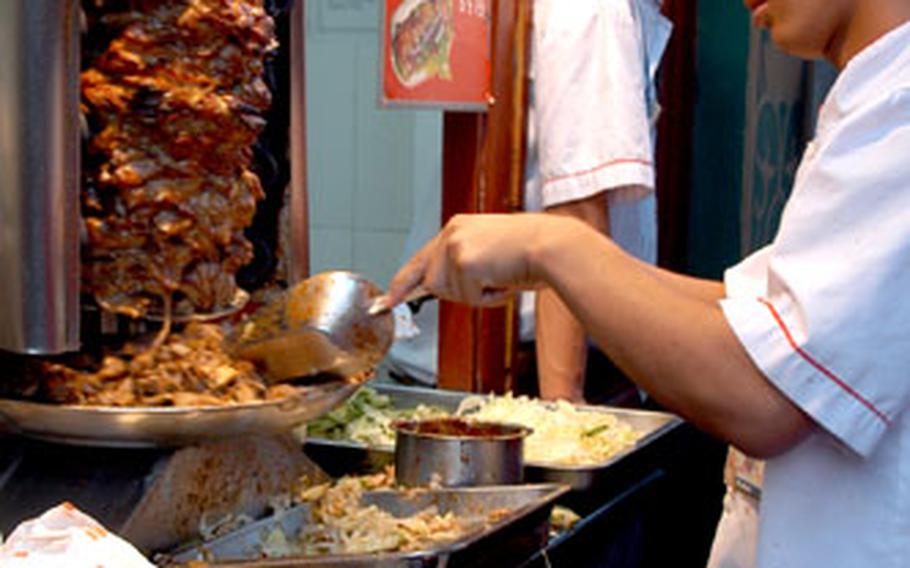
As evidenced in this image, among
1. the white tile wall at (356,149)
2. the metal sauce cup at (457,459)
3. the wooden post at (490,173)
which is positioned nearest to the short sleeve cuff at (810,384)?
the metal sauce cup at (457,459)

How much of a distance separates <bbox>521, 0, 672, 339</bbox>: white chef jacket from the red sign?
215mm

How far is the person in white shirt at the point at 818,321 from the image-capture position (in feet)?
4.32

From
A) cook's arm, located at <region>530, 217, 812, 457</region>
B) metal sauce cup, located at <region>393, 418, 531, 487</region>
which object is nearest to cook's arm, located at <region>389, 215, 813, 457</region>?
cook's arm, located at <region>530, 217, 812, 457</region>

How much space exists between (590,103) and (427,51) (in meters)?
0.42

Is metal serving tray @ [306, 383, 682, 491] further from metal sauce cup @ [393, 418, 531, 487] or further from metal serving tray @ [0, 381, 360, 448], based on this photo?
metal serving tray @ [0, 381, 360, 448]

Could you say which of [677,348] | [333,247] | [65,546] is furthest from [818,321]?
[333,247]

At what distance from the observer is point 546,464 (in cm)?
218

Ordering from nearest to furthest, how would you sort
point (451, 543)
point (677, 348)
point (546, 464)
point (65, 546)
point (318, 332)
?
point (65, 546)
point (677, 348)
point (451, 543)
point (318, 332)
point (546, 464)

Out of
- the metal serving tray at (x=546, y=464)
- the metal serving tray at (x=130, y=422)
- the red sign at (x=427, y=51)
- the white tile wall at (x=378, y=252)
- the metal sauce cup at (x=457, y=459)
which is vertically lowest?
the white tile wall at (x=378, y=252)

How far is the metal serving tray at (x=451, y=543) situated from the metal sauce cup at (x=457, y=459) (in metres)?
0.09

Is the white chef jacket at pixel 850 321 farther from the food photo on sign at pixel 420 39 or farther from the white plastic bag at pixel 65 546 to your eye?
the food photo on sign at pixel 420 39

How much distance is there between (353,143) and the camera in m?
5.20

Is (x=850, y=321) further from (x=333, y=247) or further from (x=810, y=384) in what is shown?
(x=333, y=247)

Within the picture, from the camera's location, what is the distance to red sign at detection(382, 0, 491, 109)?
10.3ft
